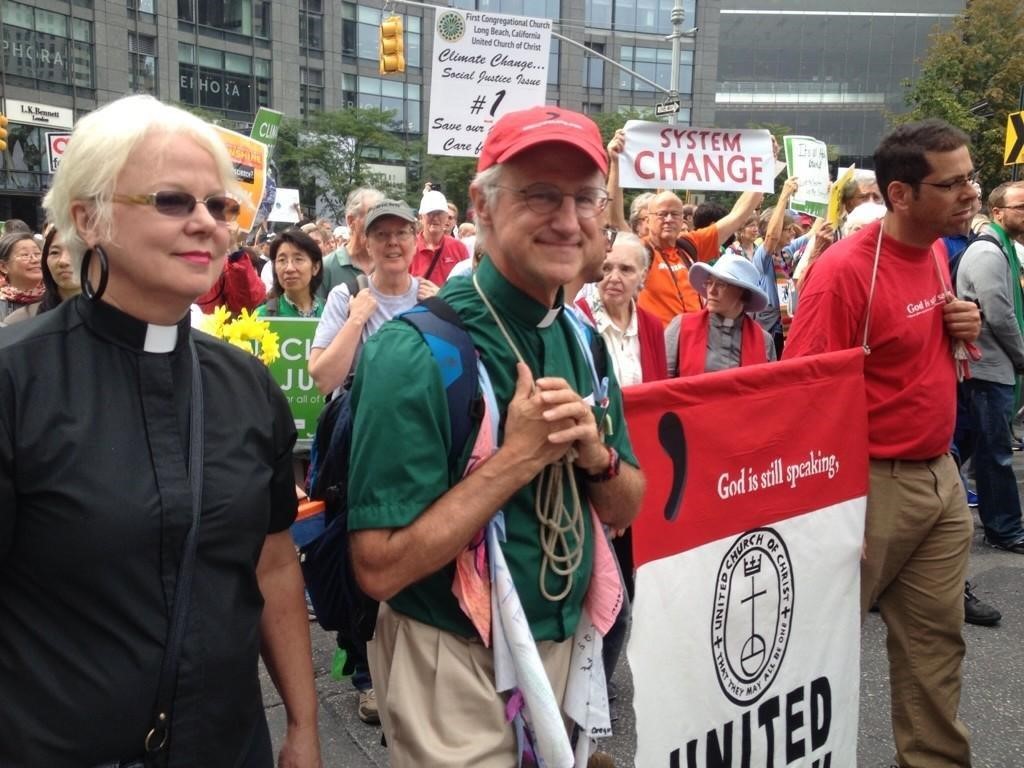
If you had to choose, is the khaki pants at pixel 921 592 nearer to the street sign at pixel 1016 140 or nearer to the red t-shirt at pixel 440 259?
the red t-shirt at pixel 440 259

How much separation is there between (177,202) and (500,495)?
0.76 m

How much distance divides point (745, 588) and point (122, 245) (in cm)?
195

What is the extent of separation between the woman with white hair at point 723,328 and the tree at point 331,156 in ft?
137

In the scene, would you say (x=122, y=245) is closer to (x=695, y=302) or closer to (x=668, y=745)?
(x=668, y=745)

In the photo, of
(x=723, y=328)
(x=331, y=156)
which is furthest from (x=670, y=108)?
(x=331, y=156)

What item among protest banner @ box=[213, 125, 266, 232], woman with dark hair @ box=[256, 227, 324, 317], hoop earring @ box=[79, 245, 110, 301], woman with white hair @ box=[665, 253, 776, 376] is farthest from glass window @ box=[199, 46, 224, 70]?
hoop earring @ box=[79, 245, 110, 301]

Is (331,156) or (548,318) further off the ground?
(331,156)

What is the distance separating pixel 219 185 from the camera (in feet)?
5.51

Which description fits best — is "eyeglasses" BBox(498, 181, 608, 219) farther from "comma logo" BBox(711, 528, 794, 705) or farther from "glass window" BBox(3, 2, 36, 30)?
"glass window" BBox(3, 2, 36, 30)

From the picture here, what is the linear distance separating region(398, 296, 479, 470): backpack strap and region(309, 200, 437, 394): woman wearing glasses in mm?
2554

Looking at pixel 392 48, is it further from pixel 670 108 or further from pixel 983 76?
pixel 983 76

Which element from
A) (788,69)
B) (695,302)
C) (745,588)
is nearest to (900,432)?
(745,588)

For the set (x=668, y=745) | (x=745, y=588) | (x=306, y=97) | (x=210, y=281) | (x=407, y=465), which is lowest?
(x=668, y=745)

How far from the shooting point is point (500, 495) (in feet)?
5.64
